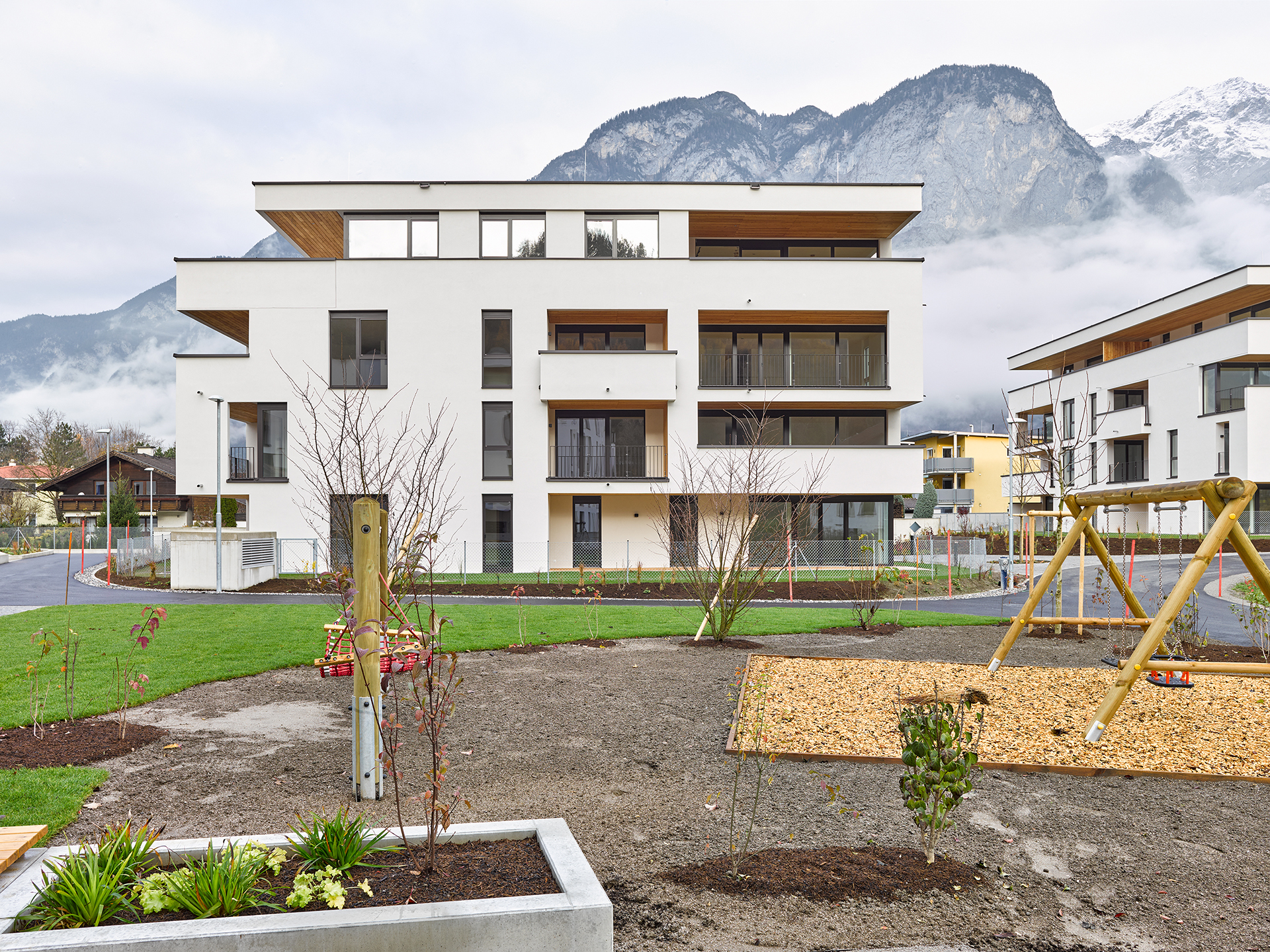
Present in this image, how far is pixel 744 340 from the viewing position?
30047 millimetres

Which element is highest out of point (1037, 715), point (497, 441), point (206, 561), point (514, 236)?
point (514, 236)

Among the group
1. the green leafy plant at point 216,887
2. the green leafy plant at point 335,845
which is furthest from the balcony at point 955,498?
the green leafy plant at point 216,887

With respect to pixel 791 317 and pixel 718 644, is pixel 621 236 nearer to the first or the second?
pixel 791 317

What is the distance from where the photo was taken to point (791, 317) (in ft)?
94.5

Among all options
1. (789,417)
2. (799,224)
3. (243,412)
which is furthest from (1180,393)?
(243,412)

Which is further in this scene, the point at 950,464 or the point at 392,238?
the point at 950,464

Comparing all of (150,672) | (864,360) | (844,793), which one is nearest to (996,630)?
(844,793)

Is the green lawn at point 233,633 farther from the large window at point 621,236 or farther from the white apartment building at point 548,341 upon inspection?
the large window at point 621,236

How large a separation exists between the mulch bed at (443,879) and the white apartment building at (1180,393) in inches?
1353

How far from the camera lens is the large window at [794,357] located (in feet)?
95.3

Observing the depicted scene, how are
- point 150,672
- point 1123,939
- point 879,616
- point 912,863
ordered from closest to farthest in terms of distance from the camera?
point 1123,939 < point 912,863 < point 150,672 < point 879,616

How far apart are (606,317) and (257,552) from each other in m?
13.9

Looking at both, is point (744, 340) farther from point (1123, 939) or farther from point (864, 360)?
point (1123, 939)

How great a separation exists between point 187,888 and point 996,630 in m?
13.7
